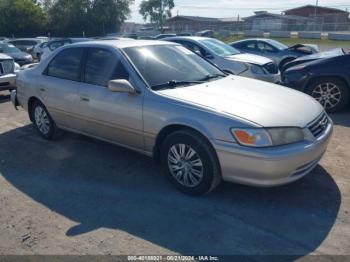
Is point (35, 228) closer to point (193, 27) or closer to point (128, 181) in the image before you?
point (128, 181)

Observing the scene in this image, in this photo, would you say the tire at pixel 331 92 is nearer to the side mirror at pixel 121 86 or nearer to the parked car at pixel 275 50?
the side mirror at pixel 121 86

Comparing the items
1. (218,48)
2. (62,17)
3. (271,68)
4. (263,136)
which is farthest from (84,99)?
(62,17)

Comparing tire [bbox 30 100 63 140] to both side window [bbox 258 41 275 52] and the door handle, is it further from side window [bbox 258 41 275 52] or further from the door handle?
side window [bbox 258 41 275 52]

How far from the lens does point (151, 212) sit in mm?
3547

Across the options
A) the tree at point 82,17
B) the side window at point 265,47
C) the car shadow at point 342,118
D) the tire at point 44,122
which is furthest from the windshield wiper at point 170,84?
the tree at point 82,17

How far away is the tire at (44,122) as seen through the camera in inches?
218

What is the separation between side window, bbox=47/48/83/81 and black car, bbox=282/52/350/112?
4.43 m

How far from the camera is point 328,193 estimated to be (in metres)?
3.79

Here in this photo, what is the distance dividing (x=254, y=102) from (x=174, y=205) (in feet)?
4.47

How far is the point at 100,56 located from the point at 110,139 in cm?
110

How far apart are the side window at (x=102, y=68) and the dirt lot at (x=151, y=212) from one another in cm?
112

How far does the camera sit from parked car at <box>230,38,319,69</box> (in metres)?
11.9

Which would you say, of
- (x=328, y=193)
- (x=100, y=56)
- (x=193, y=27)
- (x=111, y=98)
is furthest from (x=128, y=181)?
(x=193, y=27)

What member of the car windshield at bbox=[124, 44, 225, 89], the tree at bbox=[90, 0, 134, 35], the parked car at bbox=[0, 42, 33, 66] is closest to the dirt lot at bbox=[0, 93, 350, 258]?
the car windshield at bbox=[124, 44, 225, 89]
